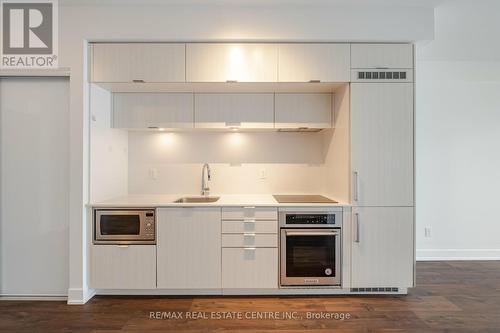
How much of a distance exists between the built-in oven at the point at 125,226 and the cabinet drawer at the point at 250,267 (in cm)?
74

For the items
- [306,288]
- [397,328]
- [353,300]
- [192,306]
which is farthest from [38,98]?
[397,328]

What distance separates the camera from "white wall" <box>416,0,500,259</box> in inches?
154

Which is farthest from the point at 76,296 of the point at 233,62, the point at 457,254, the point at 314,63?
the point at 457,254

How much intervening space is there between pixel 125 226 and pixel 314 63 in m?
2.34

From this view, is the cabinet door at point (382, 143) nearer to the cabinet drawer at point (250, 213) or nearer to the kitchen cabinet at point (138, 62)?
the cabinet drawer at point (250, 213)

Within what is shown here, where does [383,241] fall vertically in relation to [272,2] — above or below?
below

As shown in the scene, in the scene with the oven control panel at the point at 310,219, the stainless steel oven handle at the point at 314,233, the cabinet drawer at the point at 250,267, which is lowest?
the cabinet drawer at the point at 250,267

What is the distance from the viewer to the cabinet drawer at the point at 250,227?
2.74 metres

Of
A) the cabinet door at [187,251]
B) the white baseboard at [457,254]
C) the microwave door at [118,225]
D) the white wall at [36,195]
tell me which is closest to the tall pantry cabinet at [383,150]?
the cabinet door at [187,251]

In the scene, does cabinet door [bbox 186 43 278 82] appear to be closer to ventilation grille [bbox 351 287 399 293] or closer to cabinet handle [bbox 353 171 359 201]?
cabinet handle [bbox 353 171 359 201]

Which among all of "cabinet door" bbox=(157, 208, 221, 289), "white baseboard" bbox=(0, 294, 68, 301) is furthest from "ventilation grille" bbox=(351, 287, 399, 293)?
"white baseboard" bbox=(0, 294, 68, 301)

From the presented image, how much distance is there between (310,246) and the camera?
9.04 feet

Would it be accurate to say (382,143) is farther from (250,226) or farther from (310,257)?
(250,226)

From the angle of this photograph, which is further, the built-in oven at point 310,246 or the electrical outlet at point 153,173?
the electrical outlet at point 153,173
